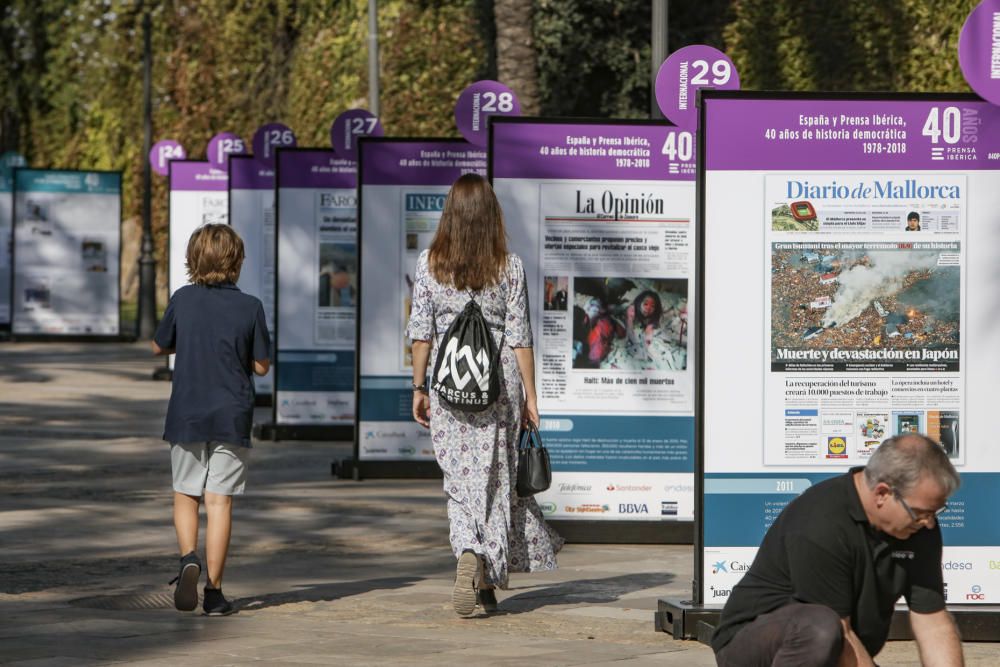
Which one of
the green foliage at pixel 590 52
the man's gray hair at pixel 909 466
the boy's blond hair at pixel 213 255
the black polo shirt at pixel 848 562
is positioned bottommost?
the black polo shirt at pixel 848 562

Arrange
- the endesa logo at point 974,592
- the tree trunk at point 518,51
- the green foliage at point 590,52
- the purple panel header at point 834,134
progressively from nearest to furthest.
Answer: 1. the purple panel header at point 834,134
2. the endesa logo at point 974,592
3. the tree trunk at point 518,51
4. the green foliage at point 590,52

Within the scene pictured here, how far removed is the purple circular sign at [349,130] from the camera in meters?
17.5

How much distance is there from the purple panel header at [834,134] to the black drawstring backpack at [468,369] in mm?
1262

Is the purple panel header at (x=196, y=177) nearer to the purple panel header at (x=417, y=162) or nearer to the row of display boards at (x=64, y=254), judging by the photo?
the purple panel header at (x=417, y=162)

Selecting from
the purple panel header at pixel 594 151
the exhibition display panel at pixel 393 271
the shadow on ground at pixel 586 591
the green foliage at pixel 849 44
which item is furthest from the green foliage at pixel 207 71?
the shadow on ground at pixel 586 591

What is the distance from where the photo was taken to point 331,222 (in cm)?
1762

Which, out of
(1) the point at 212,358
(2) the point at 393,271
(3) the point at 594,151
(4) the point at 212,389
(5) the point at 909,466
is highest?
(3) the point at 594,151

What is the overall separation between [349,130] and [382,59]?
18532mm

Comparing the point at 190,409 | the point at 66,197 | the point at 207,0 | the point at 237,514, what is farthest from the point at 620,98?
the point at 190,409

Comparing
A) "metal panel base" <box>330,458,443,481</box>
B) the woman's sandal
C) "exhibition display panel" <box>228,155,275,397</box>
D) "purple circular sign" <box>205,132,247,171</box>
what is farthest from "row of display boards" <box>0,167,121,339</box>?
the woman's sandal

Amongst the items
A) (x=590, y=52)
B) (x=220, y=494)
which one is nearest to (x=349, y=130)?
(x=220, y=494)

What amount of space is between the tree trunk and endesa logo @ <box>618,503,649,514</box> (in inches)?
386

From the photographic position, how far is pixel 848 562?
5383 mm

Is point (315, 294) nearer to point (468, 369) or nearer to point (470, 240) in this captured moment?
point (470, 240)
